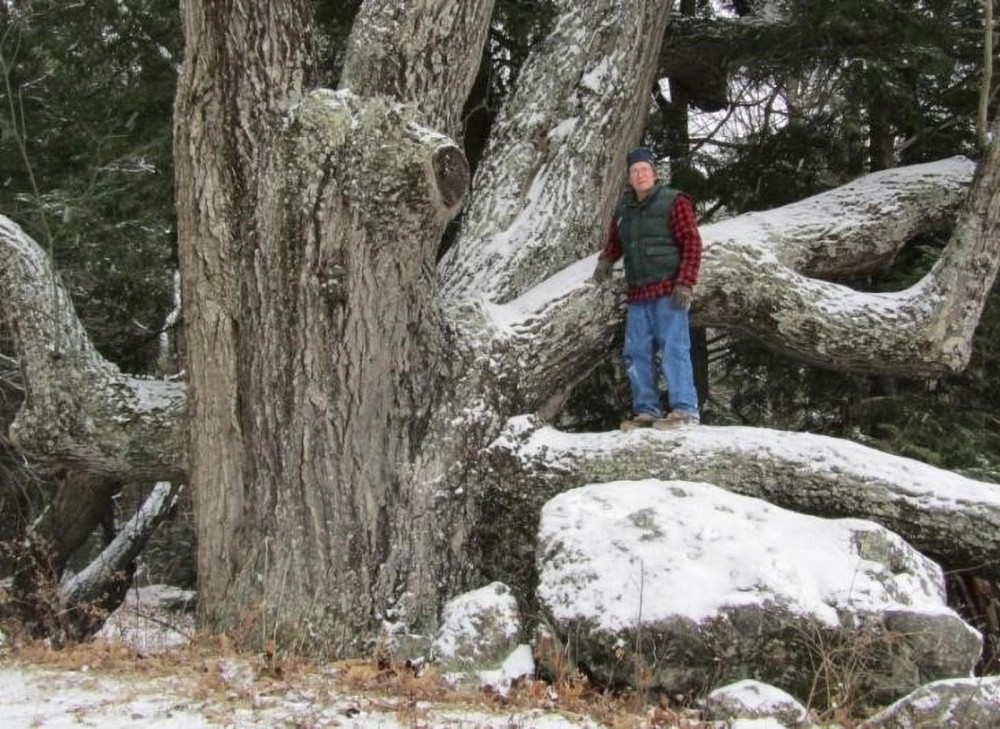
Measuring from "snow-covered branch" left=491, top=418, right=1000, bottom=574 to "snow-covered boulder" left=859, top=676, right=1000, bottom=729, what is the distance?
1.61 meters

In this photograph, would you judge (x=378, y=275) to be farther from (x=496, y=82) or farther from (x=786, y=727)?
(x=496, y=82)

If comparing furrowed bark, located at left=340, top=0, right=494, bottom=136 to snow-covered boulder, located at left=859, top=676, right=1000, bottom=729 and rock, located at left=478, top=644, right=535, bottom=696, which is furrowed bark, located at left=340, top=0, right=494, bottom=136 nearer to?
rock, located at left=478, top=644, right=535, bottom=696

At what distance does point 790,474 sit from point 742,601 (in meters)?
1.40

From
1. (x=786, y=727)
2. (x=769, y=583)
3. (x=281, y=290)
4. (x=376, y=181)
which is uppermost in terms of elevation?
(x=376, y=181)

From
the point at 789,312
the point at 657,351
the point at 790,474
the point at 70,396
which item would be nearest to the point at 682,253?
the point at 657,351

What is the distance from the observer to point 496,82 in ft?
29.1

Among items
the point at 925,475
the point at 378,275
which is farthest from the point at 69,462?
the point at 925,475

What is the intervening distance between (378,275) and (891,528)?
3.13 meters

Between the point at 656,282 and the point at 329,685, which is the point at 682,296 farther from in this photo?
the point at 329,685

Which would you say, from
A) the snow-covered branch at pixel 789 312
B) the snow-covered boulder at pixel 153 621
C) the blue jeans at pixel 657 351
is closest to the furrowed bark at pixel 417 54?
the snow-covered branch at pixel 789 312

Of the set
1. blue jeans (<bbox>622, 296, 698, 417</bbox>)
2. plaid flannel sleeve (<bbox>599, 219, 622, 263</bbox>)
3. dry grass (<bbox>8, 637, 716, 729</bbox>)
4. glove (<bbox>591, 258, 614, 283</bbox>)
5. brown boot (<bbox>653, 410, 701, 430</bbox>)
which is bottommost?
dry grass (<bbox>8, 637, 716, 729</bbox>)

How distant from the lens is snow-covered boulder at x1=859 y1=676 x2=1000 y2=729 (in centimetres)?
365

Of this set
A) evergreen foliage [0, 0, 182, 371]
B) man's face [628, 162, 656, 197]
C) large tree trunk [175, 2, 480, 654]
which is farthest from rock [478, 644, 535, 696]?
evergreen foliage [0, 0, 182, 371]

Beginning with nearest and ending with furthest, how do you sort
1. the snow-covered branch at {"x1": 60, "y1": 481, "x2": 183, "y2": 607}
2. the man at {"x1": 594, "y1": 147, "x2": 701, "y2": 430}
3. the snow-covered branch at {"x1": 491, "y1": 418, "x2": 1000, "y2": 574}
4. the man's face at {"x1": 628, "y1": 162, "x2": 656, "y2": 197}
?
the snow-covered branch at {"x1": 491, "y1": 418, "x2": 1000, "y2": 574}, the man at {"x1": 594, "y1": 147, "x2": 701, "y2": 430}, the man's face at {"x1": 628, "y1": 162, "x2": 656, "y2": 197}, the snow-covered branch at {"x1": 60, "y1": 481, "x2": 183, "y2": 607}
